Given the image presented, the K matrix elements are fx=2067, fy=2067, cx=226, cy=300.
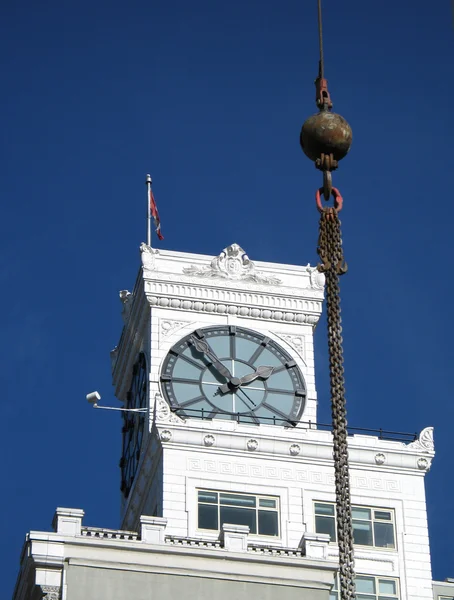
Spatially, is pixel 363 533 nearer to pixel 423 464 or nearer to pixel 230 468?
pixel 423 464

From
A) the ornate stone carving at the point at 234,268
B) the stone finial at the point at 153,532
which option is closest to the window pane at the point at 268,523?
the stone finial at the point at 153,532

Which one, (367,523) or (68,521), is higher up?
(367,523)

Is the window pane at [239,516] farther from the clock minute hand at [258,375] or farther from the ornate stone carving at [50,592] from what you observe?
the ornate stone carving at [50,592]

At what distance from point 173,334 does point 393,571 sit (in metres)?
13.6

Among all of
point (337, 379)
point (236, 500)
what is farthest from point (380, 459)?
point (337, 379)

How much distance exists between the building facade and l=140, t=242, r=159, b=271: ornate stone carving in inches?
3.9

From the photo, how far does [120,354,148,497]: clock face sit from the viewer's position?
8006cm

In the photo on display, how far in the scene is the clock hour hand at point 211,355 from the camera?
77.8 meters

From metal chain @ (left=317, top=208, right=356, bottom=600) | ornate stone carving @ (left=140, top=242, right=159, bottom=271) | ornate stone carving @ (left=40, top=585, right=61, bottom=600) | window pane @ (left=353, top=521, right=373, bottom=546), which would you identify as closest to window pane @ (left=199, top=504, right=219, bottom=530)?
window pane @ (left=353, top=521, right=373, bottom=546)

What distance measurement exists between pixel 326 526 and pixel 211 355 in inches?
365

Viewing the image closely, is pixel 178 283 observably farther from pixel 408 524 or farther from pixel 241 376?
pixel 408 524

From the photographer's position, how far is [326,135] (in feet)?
101

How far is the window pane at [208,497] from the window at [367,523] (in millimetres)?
3632

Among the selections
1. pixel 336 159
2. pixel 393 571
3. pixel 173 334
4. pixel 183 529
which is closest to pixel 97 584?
pixel 183 529
